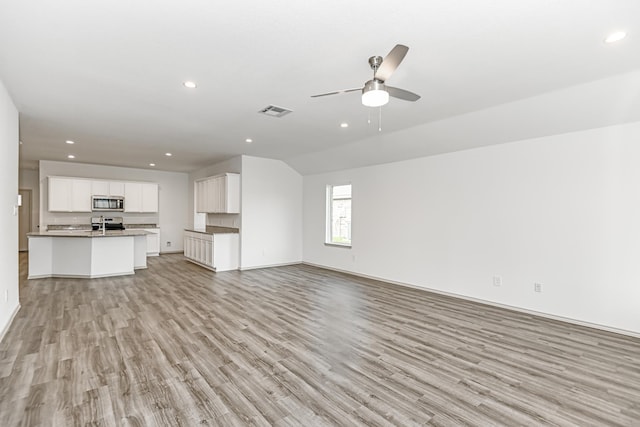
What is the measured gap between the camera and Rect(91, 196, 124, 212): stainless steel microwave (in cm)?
868

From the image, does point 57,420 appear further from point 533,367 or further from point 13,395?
point 533,367

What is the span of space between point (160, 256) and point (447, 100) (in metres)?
8.98

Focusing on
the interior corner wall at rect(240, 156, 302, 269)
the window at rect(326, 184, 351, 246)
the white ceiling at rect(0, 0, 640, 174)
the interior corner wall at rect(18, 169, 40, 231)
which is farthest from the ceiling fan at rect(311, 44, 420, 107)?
the interior corner wall at rect(18, 169, 40, 231)

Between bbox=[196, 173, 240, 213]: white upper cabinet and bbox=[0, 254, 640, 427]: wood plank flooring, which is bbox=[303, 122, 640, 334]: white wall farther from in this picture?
bbox=[196, 173, 240, 213]: white upper cabinet

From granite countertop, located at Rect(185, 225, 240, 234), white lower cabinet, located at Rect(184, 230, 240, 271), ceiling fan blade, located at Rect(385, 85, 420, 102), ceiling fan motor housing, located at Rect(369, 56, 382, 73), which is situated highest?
ceiling fan motor housing, located at Rect(369, 56, 382, 73)

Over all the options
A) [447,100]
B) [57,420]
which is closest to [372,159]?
[447,100]

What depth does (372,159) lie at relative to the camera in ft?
20.8

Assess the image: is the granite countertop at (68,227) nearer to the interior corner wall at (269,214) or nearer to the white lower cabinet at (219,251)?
the white lower cabinet at (219,251)

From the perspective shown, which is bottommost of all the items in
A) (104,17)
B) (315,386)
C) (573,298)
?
(315,386)

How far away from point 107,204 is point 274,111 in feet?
23.5

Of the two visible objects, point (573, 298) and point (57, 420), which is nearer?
point (57, 420)

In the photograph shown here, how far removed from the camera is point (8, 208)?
369 centimetres

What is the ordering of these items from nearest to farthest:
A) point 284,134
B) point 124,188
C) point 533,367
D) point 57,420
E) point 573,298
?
point 57,420
point 533,367
point 573,298
point 284,134
point 124,188

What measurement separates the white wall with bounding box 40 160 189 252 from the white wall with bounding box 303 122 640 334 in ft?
22.8
